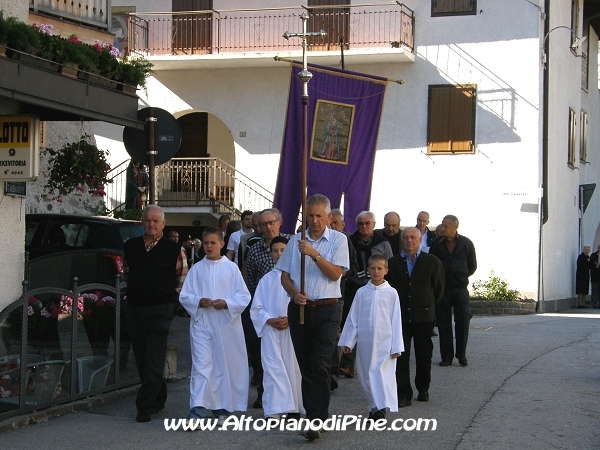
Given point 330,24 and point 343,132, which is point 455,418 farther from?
point 330,24

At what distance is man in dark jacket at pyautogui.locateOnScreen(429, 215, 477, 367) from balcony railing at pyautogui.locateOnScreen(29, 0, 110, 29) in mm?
5069

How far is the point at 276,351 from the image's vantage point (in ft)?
29.7

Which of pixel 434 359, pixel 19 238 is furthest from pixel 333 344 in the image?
pixel 434 359

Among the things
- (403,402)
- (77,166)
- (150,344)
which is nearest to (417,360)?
(403,402)

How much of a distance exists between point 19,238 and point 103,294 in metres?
1.51

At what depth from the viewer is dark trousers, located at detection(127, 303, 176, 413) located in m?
9.19

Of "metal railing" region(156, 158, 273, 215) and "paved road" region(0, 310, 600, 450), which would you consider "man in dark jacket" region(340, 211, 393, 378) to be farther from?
"metal railing" region(156, 158, 273, 215)

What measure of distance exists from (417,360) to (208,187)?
17.1m

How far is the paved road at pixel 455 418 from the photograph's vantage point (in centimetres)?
827

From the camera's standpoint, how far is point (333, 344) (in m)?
8.51

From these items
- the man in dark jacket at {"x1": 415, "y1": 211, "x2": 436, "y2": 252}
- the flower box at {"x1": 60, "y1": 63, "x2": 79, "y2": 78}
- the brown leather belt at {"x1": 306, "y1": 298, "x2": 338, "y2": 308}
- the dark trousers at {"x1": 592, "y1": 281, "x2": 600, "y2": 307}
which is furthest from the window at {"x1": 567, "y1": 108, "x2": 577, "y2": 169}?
the brown leather belt at {"x1": 306, "y1": 298, "x2": 338, "y2": 308}

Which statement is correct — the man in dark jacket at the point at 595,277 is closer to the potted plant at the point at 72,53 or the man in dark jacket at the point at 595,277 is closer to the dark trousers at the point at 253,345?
the potted plant at the point at 72,53

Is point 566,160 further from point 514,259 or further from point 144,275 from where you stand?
point 144,275

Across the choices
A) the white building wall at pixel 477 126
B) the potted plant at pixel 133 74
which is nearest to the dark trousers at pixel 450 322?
the potted plant at pixel 133 74
